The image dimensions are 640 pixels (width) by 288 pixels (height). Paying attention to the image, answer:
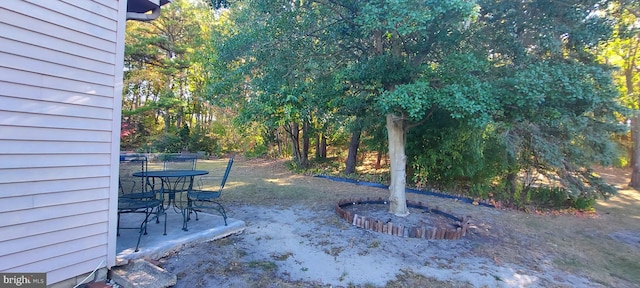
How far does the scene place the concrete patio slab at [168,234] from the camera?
9.11 feet

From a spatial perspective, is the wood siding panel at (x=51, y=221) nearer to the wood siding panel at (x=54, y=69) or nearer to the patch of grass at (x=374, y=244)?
the wood siding panel at (x=54, y=69)

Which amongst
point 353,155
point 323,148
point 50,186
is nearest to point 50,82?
point 50,186

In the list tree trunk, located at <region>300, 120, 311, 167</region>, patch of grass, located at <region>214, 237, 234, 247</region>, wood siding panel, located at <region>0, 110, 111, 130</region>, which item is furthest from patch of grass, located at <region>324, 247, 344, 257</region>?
tree trunk, located at <region>300, 120, 311, 167</region>

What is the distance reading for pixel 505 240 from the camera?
418 centimetres

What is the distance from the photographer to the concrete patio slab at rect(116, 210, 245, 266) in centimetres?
278

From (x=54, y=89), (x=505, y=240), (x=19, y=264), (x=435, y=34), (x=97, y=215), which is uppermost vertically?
(x=435, y=34)

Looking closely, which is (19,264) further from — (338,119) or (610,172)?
(610,172)

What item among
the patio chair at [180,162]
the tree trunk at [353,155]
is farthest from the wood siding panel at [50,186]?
the tree trunk at [353,155]

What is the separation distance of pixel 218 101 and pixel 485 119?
492 centimetres

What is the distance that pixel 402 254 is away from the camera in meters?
3.43

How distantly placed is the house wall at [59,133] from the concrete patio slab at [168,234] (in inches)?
14.5

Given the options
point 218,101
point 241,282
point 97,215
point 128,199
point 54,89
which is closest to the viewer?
point 54,89

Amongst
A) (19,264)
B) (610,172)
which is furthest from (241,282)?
(610,172)

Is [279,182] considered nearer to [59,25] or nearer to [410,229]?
[410,229]
